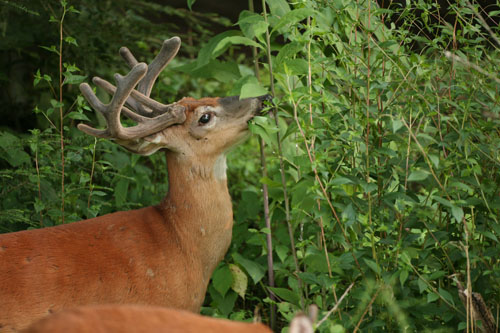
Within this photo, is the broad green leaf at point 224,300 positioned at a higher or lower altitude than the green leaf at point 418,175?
lower

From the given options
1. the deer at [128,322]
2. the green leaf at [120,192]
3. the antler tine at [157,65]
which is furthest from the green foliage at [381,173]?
the deer at [128,322]

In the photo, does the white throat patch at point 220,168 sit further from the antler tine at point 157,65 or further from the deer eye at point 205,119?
the antler tine at point 157,65

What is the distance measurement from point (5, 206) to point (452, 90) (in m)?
2.34

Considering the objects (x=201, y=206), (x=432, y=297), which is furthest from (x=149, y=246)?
(x=432, y=297)

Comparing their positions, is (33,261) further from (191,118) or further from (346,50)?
(346,50)

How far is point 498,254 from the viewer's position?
2.34 metres

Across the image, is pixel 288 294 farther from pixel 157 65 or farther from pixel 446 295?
pixel 157 65

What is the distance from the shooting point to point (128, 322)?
959mm

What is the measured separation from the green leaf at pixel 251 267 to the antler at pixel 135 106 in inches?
28.7

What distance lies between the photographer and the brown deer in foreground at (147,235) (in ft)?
8.39

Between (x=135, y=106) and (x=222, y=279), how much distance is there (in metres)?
0.94

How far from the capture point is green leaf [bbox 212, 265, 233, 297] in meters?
3.21

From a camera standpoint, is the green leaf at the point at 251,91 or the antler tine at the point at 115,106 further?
the antler tine at the point at 115,106

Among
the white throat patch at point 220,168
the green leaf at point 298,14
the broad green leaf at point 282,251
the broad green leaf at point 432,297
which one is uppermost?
the green leaf at point 298,14
